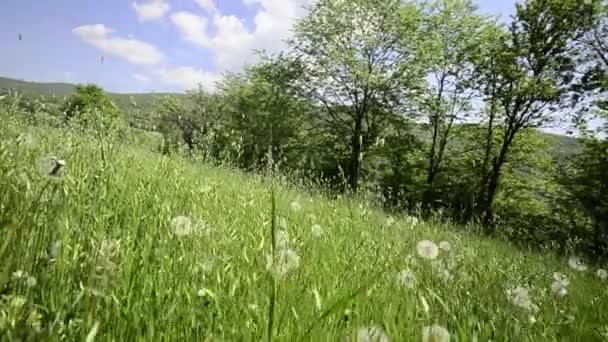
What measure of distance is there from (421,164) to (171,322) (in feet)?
125

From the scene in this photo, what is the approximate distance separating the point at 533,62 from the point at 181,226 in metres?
24.9

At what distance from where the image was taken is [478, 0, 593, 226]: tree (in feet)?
68.8

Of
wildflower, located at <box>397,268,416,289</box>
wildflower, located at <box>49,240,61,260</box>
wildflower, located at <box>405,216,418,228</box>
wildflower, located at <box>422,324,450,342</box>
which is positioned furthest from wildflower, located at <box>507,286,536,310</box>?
wildflower, located at <box>405,216,418,228</box>

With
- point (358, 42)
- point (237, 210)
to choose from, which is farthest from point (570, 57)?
point (237, 210)

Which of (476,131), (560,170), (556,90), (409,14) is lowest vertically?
(560,170)

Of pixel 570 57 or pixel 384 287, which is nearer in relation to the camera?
pixel 384 287

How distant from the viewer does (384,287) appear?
205cm

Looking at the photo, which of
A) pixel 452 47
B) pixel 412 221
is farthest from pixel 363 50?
pixel 412 221

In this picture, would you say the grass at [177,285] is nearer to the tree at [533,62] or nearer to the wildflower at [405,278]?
the wildflower at [405,278]

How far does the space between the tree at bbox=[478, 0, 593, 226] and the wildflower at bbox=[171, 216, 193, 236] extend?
20042 mm

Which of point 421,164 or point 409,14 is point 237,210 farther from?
point 421,164

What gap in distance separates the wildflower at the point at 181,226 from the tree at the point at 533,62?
65.8 ft

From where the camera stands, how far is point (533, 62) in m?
22.5

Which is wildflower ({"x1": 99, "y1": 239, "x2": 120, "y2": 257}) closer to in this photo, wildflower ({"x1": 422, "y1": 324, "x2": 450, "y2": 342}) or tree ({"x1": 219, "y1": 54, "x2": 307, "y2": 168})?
wildflower ({"x1": 422, "y1": 324, "x2": 450, "y2": 342})
